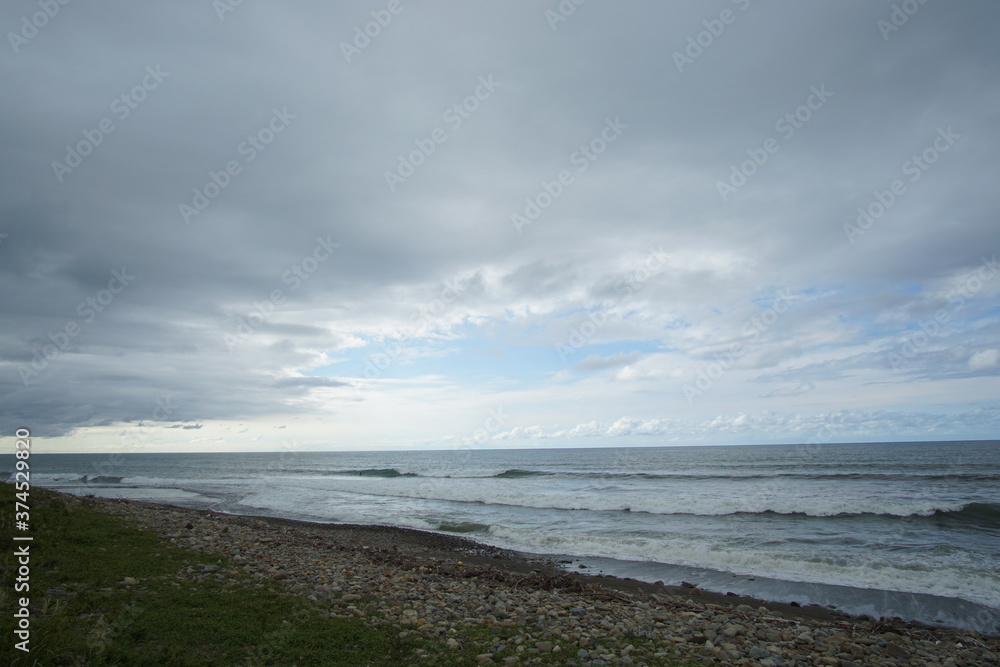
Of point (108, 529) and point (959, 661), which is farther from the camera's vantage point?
point (108, 529)

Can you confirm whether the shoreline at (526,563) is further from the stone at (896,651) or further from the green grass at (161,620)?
the green grass at (161,620)

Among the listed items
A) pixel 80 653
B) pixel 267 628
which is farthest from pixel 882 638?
pixel 80 653

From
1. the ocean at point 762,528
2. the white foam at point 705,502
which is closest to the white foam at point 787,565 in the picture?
the ocean at point 762,528

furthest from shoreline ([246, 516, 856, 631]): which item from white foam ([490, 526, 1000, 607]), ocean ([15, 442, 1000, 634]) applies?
white foam ([490, 526, 1000, 607])

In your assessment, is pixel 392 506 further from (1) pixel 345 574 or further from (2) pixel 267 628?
(2) pixel 267 628

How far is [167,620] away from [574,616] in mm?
6640

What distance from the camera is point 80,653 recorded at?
5230mm

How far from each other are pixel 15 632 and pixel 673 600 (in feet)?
38.4

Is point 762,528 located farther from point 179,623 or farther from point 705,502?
point 179,623

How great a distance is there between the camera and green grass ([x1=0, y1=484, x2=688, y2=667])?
18.3 ft

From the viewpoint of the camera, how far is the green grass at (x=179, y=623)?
A: 18.3ft

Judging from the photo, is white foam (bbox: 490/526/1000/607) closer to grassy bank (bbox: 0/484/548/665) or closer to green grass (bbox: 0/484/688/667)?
green grass (bbox: 0/484/688/667)

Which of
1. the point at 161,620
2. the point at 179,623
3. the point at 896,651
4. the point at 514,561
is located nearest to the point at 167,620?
the point at 161,620

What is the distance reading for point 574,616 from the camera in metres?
9.38
